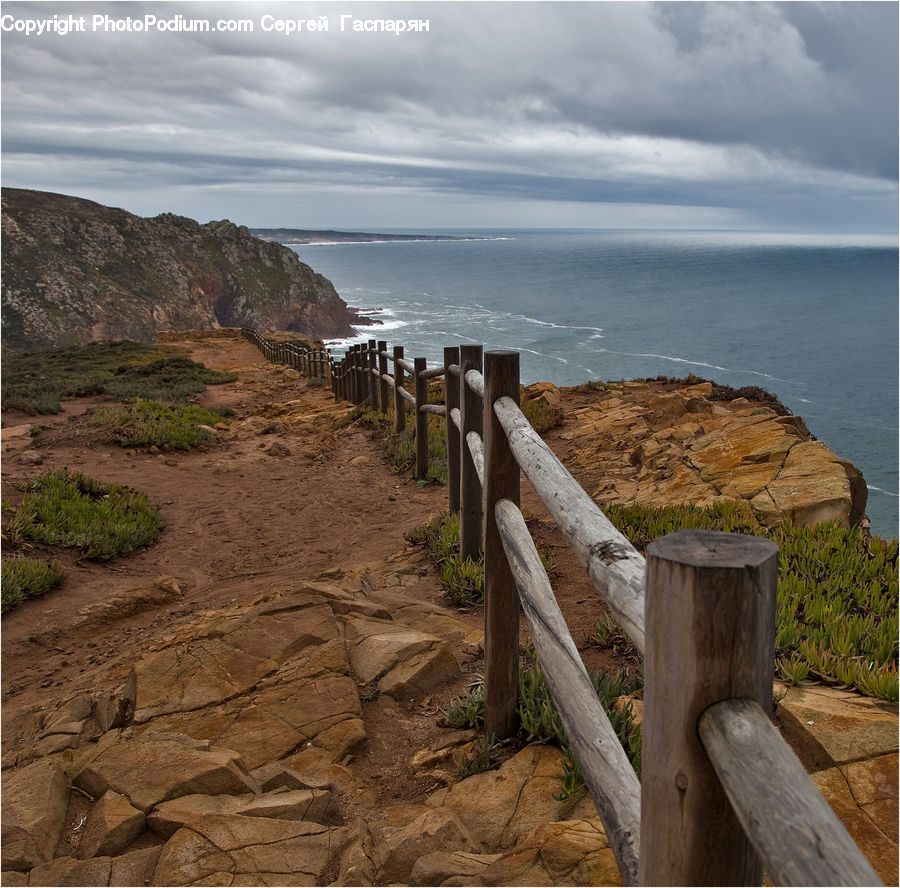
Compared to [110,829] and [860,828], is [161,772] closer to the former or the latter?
[110,829]

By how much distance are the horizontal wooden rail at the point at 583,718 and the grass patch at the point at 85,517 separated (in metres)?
5.10

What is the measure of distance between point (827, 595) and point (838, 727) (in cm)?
164

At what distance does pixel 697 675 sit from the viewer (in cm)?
108

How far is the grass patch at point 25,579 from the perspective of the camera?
17.2 ft

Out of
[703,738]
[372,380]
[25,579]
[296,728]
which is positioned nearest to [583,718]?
[703,738]

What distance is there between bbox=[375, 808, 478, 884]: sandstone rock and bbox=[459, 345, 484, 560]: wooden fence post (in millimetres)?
2464

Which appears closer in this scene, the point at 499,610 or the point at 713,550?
the point at 713,550

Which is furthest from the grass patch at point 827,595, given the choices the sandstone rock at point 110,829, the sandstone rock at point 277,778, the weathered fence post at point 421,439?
the weathered fence post at point 421,439

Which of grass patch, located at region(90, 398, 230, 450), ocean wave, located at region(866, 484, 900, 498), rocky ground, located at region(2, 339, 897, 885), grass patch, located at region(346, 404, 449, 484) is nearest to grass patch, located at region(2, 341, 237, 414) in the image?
grass patch, located at region(90, 398, 230, 450)

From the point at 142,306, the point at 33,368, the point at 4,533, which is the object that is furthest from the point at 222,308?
the point at 4,533

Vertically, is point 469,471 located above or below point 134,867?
above

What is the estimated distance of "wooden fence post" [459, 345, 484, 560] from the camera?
4.76m

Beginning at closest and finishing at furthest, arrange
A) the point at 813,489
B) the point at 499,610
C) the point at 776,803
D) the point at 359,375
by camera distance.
Result: the point at 776,803 < the point at 499,610 < the point at 813,489 < the point at 359,375

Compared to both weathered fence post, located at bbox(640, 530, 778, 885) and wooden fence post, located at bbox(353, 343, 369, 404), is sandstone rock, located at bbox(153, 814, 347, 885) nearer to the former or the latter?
weathered fence post, located at bbox(640, 530, 778, 885)
